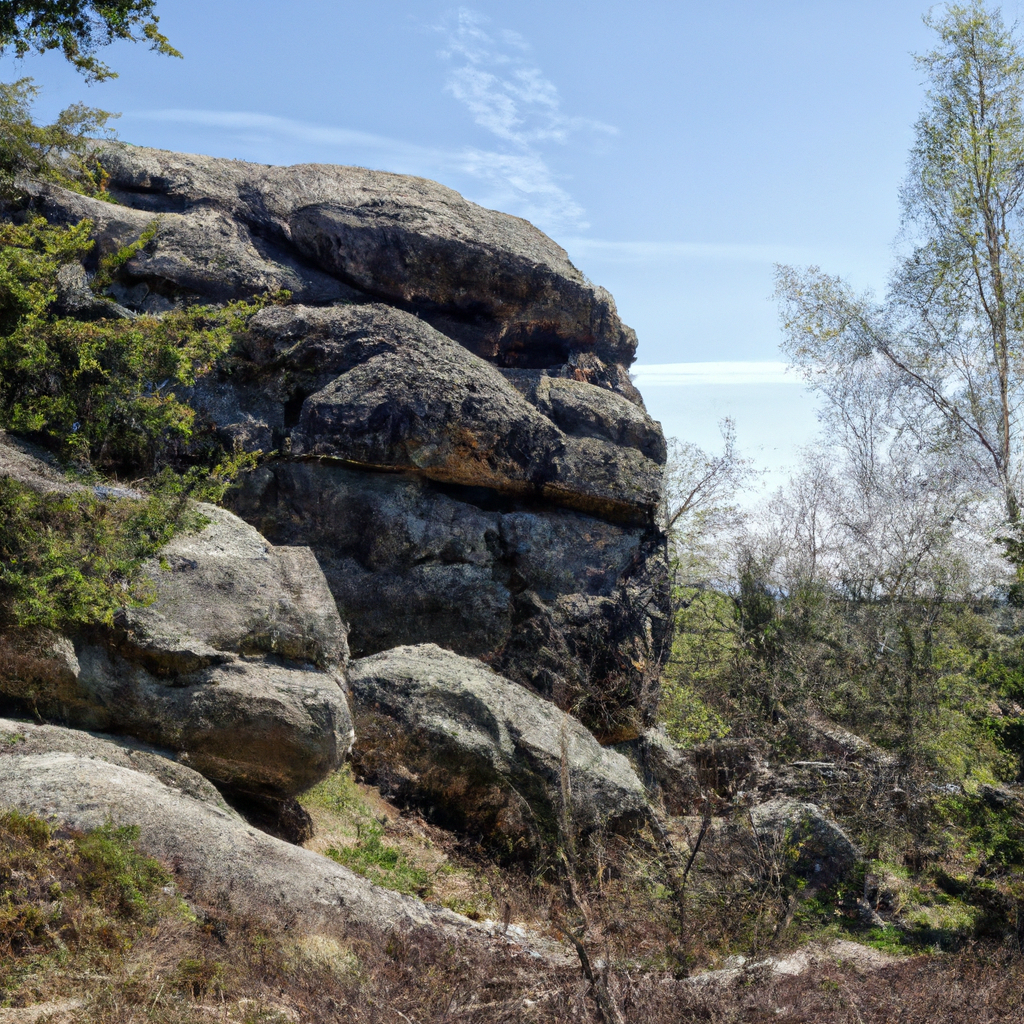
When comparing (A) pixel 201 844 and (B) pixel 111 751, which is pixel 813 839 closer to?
Result: (A) pixel 201 844

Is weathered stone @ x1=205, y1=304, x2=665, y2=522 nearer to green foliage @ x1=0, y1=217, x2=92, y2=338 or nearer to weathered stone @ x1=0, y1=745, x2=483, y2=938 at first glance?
green foliage @ x1=0, y1=217, x2=92, y2=338

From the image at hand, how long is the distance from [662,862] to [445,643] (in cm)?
621

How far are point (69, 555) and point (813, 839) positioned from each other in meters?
10.3

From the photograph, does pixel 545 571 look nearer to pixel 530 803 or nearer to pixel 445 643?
pixel 445 643

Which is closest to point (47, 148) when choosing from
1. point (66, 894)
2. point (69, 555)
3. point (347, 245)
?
point (347, 245)

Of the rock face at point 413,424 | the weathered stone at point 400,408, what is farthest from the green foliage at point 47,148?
the weathered stone at point 400,408

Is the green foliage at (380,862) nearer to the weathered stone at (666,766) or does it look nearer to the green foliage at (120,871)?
the green foliage at (120,871)

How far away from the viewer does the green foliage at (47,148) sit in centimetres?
1416

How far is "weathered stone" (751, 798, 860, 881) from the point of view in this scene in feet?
38.4

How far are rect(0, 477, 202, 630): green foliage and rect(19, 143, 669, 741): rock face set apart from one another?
5.51 meters

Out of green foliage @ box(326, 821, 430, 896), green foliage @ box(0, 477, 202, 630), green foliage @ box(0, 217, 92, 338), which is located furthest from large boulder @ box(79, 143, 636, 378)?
green foliage @ box(326, 821, 430, 896)

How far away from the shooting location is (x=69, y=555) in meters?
8.30

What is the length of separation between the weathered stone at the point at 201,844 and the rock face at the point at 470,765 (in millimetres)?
3872

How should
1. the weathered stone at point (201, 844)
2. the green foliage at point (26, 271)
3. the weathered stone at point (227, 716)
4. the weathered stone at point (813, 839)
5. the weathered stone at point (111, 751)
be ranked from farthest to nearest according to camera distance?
the weathered stone at point (813, 839), the green foliage at point (26, 271), the weathered stone at point (227, 716), the weathered stone at point (111, 751), the weathered stone at point (201, 844)
